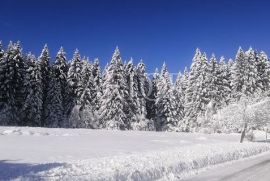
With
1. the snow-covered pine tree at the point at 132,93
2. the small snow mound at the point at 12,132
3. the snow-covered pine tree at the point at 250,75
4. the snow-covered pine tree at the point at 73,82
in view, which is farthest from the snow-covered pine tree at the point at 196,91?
the small snow mound at the point at 12,132

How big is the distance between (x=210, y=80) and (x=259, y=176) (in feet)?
158

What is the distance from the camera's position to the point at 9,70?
5556cm

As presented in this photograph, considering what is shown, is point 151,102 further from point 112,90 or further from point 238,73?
point 238,73

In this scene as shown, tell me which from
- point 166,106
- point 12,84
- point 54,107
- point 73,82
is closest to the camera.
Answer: point 12,84

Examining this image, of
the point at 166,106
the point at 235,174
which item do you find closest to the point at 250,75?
the point at 166,106

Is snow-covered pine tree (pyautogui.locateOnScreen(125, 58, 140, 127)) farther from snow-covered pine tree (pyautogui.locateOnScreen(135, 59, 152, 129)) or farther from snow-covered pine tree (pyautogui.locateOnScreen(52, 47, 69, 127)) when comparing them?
snow-covered pine tree (pyautogui.locateOnScreen(52, 47, 69, 127))

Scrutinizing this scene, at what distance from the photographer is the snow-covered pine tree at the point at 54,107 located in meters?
57.8

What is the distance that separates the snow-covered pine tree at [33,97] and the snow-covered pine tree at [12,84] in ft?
3.53

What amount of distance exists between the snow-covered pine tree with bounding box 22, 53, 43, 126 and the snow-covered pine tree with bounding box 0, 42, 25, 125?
1077 mm

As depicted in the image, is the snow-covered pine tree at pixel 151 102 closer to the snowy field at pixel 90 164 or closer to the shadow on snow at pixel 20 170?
the snowy field at pixel 90 164

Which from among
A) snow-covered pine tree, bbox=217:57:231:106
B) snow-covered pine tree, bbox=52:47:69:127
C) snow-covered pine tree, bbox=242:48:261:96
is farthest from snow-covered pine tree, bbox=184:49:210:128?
snow-covered pine tree, bbox=52:47:69:127

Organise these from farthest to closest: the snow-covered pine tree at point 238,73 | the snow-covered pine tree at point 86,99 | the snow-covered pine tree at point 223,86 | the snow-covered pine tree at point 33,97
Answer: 1. the snow-covered pine tree at point 238,73
2. the snow-covered pine tree at point 223,86
3. the snow-covered pine tree at point 86,99
4. the snow-covered pine tree at point 33,97

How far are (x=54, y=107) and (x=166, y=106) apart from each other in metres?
18.7

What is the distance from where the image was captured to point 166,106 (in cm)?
6606
